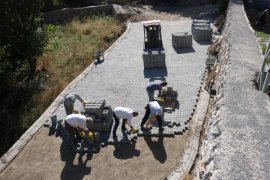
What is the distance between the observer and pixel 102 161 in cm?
950

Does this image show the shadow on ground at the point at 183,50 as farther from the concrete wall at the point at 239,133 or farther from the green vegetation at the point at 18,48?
the concrete wall at the point at 239,133

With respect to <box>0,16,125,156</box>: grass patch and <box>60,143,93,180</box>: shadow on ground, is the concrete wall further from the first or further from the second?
<box>0,16,125,156</box>: grass patch

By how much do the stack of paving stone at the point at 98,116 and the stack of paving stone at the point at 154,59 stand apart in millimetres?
4832

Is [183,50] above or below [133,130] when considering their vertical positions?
above

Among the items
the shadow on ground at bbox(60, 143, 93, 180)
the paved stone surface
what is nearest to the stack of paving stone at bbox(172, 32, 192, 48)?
the paved stone surface

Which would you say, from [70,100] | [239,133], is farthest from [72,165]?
[239,133]

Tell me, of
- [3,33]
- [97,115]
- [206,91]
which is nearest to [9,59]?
[3,33]

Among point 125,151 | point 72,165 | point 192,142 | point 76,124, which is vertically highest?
point 76,124

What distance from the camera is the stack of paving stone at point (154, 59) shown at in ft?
49.6

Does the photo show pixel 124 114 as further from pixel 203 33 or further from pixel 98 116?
pixel 203 33

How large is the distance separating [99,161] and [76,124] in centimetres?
119

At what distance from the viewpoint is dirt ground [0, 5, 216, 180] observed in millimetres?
8969

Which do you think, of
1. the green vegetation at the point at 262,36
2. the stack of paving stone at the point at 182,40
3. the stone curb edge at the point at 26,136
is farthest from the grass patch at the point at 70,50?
the green vegetation at the point at 262,36

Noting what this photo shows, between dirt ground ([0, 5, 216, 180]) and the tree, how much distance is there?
6.35 m
